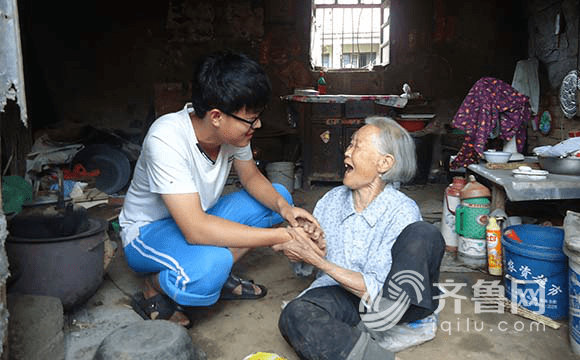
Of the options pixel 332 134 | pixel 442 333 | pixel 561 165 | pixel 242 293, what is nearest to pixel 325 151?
pixel 332 134

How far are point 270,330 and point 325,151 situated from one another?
4.16m

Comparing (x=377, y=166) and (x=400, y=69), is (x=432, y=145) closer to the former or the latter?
(x=400, y=69)

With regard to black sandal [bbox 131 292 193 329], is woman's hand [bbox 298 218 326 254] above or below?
above

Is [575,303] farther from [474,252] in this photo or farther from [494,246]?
[474,252]

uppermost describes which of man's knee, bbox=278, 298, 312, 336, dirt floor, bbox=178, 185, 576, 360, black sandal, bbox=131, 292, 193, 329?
man's knee, bbox=278, 298, 312, 336

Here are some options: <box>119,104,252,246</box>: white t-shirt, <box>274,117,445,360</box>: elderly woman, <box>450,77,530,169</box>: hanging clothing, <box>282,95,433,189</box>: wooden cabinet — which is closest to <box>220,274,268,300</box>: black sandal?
<box>119,104,252,246</box>: white t-shirt

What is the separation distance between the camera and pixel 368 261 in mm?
2270

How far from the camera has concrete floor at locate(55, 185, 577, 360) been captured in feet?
7.67

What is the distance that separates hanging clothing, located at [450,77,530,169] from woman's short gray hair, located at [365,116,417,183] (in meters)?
2.08

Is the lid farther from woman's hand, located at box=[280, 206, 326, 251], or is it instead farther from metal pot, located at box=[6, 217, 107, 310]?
metal pot, located at box=[6, 217, 107, 310]

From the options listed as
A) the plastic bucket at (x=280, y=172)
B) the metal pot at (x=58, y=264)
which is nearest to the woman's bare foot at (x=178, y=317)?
the metal pot at (x=58, y=264)

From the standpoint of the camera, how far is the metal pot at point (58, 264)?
7.58 feet

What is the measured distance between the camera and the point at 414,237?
2152 millimetres

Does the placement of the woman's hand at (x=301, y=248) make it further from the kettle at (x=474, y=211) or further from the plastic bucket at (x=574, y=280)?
the kettle at (x=474, y=211)
